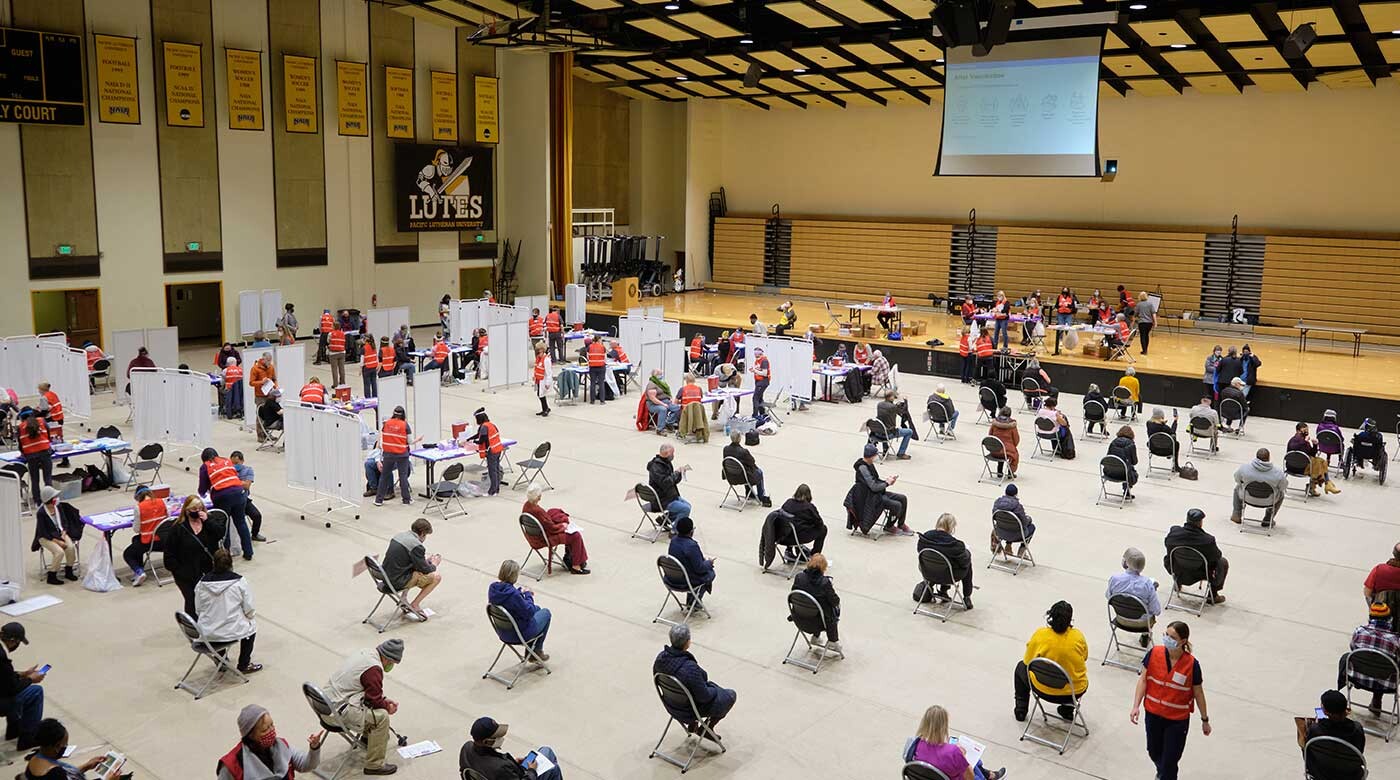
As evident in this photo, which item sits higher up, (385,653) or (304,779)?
(385,653)

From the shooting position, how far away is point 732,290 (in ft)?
132

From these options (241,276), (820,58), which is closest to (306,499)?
(241,276)

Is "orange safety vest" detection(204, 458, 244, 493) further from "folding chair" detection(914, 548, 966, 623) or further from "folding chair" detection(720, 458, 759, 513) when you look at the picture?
"folding chair" detection(914, 548, 966, 623)

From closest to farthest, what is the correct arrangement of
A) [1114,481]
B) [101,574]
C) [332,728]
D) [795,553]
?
[332,728]
[101,574]
[795,553]
[1114,481]

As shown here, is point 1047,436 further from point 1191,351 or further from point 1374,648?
point 1191,351

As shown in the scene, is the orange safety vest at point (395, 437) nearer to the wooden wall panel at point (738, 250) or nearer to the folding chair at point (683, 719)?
the folding chair at point (683, 719)

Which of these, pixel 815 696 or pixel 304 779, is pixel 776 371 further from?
pixel 304 779

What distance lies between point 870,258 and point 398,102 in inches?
637

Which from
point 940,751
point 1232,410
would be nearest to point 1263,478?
point 1232,410

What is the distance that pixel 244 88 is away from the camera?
87.4 feet

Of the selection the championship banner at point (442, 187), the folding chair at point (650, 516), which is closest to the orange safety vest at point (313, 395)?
the folding chair at point (650, 516)

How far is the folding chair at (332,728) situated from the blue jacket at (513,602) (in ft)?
5.54

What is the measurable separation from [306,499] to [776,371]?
33.2 ft

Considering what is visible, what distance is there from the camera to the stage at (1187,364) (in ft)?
68.0
